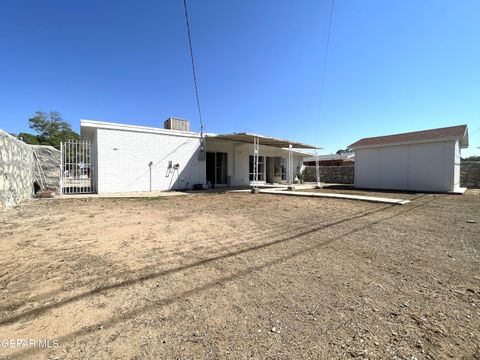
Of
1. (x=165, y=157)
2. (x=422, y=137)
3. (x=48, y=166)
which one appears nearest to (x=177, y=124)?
(x=165, y=157)

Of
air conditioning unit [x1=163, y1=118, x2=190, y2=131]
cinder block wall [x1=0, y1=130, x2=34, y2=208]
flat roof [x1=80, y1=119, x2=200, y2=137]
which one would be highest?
air conditioning unit [x1=163, y1=118, x2=190, y2=131]

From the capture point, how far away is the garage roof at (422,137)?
14038 mm

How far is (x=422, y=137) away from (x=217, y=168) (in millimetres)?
13804

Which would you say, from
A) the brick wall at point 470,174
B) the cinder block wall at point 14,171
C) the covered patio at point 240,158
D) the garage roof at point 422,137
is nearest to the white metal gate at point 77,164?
the cinder block wall at point 14,171

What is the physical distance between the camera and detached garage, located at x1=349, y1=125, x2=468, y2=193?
14.2 metres

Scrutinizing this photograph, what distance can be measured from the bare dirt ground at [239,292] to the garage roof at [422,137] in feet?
38.8

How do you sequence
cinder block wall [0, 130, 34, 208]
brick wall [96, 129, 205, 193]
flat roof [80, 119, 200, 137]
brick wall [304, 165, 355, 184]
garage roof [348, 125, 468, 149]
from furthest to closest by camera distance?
1. brick wall [304, 165, 355, 184]
2. garage roof [348, 125, 468, 149]
3. brick wall [96, 129, 205, 193]
4. flat roof [80, 119, 200, 137]
5. cinder block wall [0, 130, 34, 208]

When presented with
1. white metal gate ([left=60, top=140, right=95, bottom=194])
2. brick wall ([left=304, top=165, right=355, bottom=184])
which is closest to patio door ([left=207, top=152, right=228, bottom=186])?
white metal gate ([left=60, top=140, right=95, bottom=194])

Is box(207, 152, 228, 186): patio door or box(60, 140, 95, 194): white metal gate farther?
box(207, 152, 228, 186): patio door

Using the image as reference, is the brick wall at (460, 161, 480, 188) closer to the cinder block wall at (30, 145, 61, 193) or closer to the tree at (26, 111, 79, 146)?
the cinder block wall at (30, 145, 61, 193)

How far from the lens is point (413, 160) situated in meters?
15.5

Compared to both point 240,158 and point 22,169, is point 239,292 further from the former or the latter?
point 240,158

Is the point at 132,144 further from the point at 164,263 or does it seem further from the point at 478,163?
the point at 478,163

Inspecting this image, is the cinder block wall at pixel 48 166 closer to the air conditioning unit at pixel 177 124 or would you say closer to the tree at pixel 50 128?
the air conditioning unit at pixel 177 124
